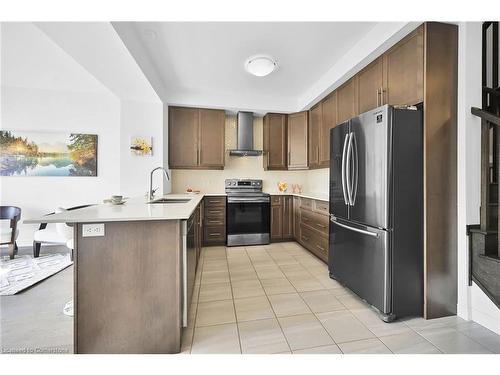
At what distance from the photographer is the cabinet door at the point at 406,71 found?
6.32 feet

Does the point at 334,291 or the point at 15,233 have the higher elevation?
the point at 15,233

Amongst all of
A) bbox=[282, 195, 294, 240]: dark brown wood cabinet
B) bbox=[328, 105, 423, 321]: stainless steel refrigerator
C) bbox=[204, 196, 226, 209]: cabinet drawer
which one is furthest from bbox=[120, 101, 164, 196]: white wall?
bbox=[328, 105, 423, 321]: stainless steel refrigerator

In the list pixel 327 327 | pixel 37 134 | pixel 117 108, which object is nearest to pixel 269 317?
pixel 327 327

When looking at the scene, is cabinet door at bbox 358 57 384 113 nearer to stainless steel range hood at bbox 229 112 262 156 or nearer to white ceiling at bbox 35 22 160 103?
stainless steel range hood at bbox 229 112 262 156

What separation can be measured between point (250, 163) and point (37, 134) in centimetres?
377

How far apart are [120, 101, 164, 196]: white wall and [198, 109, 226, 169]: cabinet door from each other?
2.41ft

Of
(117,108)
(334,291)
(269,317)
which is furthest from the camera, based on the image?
(117,108)

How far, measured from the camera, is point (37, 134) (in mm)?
3963

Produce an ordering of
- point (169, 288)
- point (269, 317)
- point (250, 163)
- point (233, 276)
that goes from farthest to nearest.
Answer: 1. point (250, 163)
2. point (233, 276)
3. point (269, 317)
4. point (169, 288)

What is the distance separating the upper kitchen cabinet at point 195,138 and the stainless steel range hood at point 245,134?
1.02 feet

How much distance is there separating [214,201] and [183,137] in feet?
4.21

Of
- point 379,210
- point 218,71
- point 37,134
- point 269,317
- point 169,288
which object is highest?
point 218,71

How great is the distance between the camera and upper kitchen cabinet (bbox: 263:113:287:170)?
4.47m
